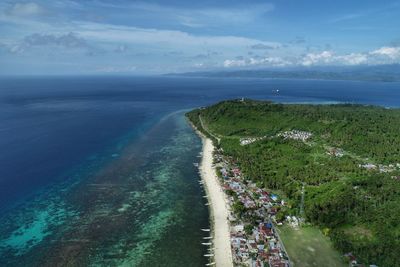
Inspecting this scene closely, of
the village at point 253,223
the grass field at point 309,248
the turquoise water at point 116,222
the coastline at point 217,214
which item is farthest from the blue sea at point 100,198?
the grass field at point 309,248

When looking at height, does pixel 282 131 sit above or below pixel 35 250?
above

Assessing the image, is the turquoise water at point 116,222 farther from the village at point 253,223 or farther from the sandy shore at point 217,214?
the village at point 253,223

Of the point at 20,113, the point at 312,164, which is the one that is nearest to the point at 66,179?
the point at 312,164

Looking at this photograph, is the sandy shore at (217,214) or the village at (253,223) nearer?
the village at (253,223)

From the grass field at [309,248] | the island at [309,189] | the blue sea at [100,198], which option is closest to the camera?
the grass field at [309,248]

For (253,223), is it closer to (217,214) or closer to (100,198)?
(217,214)

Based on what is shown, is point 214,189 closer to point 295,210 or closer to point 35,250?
point 295,210
